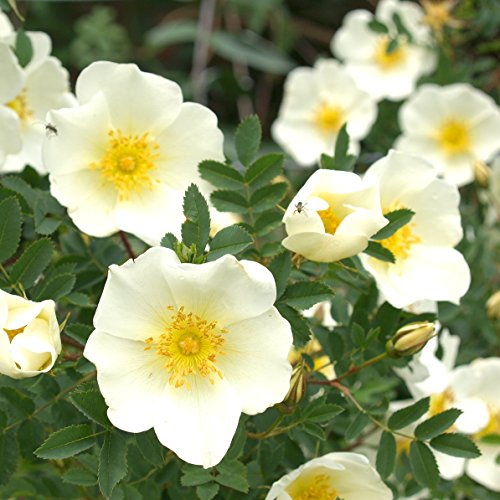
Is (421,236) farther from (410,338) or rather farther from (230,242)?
(230,242)

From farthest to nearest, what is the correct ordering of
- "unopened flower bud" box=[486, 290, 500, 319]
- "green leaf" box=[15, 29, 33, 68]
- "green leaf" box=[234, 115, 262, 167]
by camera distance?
"unopened flower bud" box=[486, 290, 500, 319], "green leaf" box=[15, 29, 33, 68], "green leaf" box=[234, 115, 262, 167]

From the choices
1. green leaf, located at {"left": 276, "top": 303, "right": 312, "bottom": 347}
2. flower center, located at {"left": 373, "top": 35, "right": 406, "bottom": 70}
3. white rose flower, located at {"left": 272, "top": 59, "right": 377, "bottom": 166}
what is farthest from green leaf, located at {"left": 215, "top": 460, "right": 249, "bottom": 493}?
flower center, located at {"left": 373, "top": 35, "right": 406, "bottom": 70}

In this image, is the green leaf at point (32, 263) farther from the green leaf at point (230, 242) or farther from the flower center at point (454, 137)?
the flower center at point (454, 137)

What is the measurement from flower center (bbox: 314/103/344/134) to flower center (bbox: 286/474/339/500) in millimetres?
1190

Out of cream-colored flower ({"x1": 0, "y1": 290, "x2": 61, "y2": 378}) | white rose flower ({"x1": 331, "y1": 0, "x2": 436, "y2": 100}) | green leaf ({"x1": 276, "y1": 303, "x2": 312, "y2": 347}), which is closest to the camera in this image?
cream-colored flower ({"x1": 0, "y1": 290, "x2": 61, "y2": 378})

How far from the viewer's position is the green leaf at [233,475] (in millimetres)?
851

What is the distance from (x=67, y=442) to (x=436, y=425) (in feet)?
1.23

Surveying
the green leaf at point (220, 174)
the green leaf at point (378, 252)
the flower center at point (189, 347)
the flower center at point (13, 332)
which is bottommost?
the flower center at point (189, 347)

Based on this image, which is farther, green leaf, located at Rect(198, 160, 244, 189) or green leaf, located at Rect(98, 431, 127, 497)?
green leaf, located at Rect(198, 160, 244, 189)

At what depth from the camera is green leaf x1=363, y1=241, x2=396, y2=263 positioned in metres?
0.93

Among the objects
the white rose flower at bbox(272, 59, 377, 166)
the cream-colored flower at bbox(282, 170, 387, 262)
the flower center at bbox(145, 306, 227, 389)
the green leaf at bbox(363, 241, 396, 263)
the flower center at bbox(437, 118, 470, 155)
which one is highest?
the cream-colored flower at bbox(282, 170, 387, 262)

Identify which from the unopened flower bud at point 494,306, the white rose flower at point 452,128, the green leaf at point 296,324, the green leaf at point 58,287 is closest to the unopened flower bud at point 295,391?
the green leaf at point 296,324

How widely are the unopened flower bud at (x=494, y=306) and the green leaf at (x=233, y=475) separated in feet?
2.05

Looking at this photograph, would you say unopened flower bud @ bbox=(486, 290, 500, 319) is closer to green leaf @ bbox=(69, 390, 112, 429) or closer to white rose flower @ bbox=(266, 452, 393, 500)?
white rose flower @ bbox=(266, 452, 393, 500)
